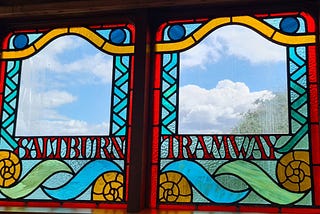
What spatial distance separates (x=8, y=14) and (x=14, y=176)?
0.99m

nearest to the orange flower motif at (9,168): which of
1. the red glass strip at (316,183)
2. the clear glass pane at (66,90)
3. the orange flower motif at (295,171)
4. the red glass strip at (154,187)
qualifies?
the clear glass pane at (66,90)

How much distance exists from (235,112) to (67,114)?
39.5 inches

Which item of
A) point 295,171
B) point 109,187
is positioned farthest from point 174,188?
point 295,171

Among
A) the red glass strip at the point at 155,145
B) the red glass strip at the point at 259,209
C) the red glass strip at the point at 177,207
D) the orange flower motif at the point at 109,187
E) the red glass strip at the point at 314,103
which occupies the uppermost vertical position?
the red glass strip at the point at 314,103

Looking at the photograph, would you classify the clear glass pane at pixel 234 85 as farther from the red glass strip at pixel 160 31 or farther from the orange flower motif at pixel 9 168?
the orange flower motif at pixel 9 168

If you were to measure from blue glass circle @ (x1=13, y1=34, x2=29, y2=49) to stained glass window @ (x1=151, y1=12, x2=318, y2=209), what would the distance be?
33.9 inches

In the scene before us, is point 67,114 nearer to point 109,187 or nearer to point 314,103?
point 109,187

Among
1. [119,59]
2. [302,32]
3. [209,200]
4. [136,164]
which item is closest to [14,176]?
[136,164]

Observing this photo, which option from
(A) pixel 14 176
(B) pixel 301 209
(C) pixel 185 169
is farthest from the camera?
(A) pixel 14 176

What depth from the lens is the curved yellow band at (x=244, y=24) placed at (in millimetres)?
2408

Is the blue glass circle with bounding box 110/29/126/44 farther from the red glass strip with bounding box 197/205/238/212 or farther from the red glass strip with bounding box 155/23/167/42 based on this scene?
the red glass strip with bounding box 197/205/238/212

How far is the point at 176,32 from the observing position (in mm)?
2564

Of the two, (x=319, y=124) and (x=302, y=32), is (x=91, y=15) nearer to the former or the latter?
(x=302, y=32)

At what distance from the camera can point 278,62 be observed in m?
2.41
